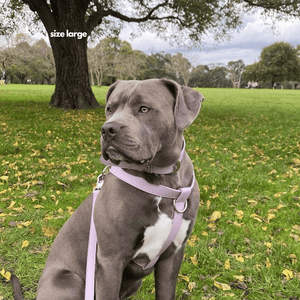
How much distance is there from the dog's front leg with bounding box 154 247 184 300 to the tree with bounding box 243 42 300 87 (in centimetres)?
7216

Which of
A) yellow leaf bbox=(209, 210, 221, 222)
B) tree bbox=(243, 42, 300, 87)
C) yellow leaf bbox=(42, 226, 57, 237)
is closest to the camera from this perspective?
yellow leaf bbox=(42, 226, 57, 237)

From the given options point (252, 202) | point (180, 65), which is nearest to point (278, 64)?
A: point (180, 65)

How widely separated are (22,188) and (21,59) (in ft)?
230

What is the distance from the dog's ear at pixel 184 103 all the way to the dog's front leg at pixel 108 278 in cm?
110

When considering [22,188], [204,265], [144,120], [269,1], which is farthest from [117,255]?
[269,1]

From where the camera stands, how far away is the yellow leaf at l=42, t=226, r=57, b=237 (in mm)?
3739

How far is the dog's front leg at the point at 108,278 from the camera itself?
1826mm

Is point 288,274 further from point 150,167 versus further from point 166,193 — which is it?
point 150,167

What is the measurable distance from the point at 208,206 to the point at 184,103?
3071mm

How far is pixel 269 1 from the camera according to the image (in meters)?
14.3

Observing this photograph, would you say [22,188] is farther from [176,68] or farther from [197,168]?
[176,68]

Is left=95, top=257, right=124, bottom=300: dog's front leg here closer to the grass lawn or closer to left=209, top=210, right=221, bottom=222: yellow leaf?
the grass lawn

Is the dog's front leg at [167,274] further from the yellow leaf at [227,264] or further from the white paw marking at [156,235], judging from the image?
the yellow leaf at [227,264]

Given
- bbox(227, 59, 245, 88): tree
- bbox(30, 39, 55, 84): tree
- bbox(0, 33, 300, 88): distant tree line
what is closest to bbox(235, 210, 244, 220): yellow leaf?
bbox(0, 33, 300, 88): distant tree line
